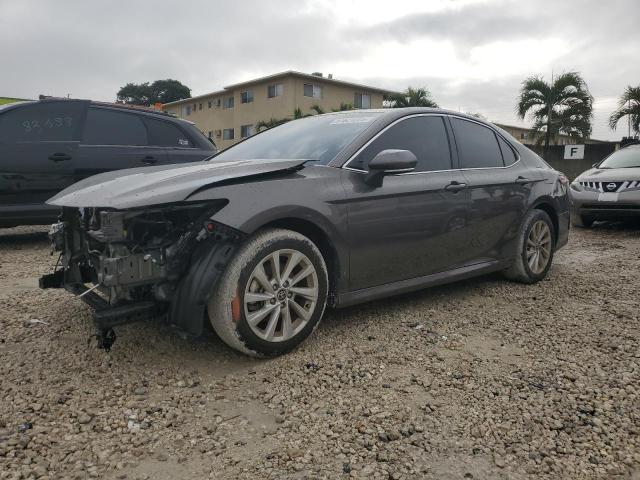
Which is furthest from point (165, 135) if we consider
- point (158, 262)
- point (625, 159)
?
point (625, 159)

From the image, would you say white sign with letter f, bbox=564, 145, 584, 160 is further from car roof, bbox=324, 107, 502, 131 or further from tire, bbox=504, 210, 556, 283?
car roof, bbox=324, 107, 502, 131

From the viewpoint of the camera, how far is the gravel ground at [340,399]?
2053 millimetres

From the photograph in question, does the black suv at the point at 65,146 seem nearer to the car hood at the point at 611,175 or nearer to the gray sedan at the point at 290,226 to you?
the gray sedan at the point at 290,226

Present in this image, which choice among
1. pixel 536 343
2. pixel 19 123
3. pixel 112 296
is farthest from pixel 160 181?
pixel 19 123

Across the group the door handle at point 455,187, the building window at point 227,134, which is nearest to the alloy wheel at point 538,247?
the door handle at point 455,187

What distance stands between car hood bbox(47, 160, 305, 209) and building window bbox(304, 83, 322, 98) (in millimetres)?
31895

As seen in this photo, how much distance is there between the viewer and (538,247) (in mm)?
4816

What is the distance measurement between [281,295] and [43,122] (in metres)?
4.37

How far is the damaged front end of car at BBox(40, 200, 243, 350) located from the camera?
261 centimetres

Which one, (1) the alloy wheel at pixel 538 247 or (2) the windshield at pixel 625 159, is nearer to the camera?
(1) the alloy wheel at pixel 538 247

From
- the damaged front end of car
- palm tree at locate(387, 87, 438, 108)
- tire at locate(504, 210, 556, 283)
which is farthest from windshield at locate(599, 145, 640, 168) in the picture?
palm tree at locate(387, 87, 438, 108)

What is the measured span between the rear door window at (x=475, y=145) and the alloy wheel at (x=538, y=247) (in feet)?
2.38

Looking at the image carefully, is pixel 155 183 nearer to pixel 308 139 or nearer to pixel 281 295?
pixel 281 295

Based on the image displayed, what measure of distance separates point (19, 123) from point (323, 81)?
30.3 m
